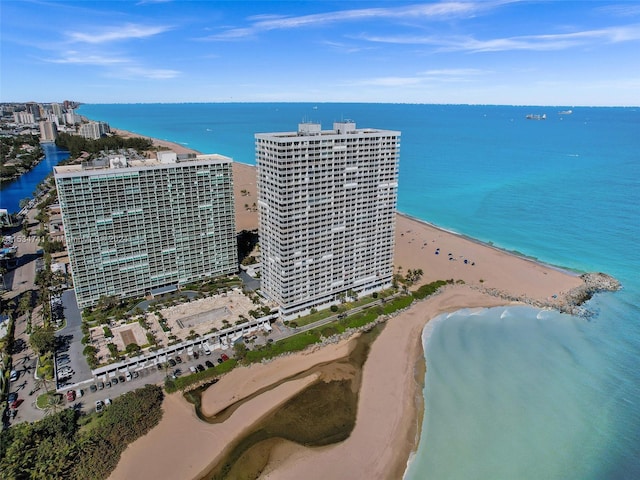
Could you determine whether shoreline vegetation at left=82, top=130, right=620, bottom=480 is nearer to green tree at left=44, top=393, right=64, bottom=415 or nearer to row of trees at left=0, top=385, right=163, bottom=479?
row of trees at left=0, top=385, right=163, bottom=479

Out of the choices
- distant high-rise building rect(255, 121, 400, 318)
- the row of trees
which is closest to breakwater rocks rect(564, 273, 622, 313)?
distant high-rise building rect(255, 121, 400, 318)

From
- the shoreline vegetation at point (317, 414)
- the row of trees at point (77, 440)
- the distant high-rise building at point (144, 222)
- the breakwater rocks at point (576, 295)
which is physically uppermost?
the distant high-rise building at point (144, 222)

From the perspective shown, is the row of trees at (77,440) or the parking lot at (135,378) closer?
the row of trees at (77,440)

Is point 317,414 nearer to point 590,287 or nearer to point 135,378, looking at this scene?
point 135,378

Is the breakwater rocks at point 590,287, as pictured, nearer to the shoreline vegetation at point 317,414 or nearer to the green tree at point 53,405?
the shoreline vegetation at point 317,414

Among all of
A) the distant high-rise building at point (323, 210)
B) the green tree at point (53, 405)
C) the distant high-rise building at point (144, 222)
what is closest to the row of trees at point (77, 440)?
the green tree at point (53, 405)

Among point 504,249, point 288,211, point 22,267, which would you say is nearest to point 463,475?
point 288,211
